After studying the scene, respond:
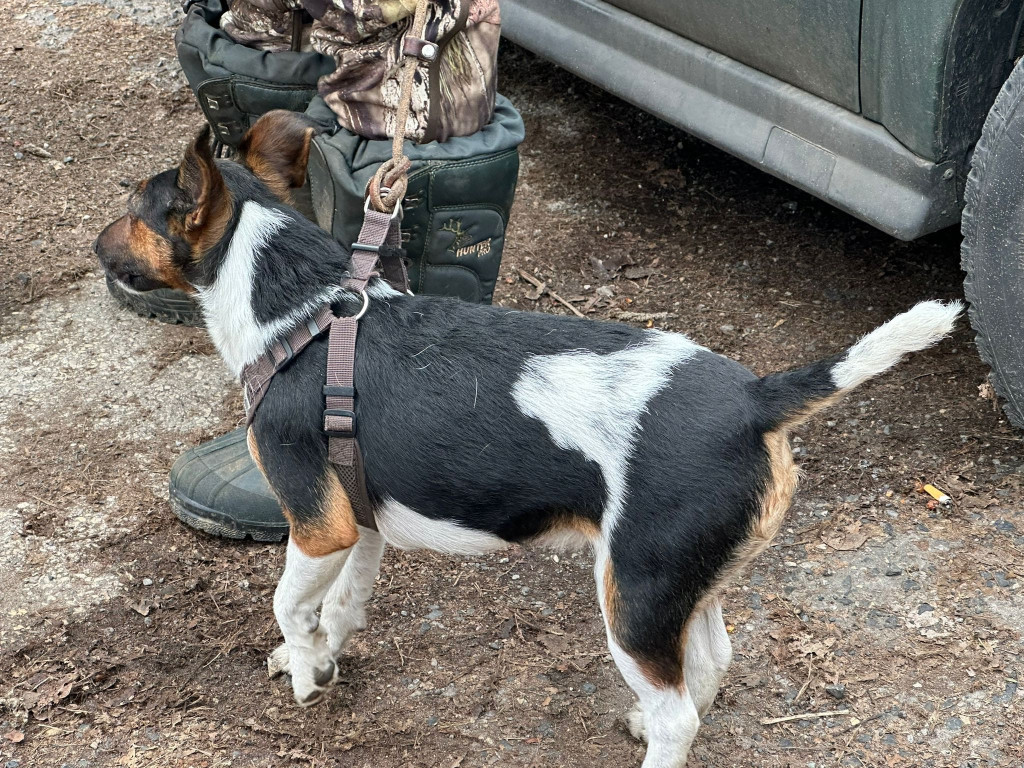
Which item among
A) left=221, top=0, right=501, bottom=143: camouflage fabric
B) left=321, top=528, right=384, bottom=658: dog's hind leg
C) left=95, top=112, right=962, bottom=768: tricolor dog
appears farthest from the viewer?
left=221, top=0, right=501, bottom=143: camouflage fabric

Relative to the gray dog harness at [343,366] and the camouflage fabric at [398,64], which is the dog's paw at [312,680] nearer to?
the gray dog harness at [343,366]

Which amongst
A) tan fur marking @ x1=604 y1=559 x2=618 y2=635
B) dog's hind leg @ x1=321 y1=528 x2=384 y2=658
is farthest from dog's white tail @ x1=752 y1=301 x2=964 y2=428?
dog's hind leg @ x1=321 y1=528 x2=384 y2=658

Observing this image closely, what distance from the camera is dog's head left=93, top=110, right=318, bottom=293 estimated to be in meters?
2.61

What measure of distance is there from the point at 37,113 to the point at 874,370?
528 cm

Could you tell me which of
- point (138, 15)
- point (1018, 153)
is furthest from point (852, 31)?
point (138, 15)

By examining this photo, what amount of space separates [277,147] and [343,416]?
82 centimetres

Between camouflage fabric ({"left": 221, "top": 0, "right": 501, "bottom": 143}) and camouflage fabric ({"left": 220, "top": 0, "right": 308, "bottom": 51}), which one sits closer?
camouflage fabric ({"left": 221, "top": 0, "right": 501, "bottom": 143})

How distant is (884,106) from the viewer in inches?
134

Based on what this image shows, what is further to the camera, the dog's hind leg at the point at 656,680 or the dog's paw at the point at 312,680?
the dog's paw at the point at 312,680

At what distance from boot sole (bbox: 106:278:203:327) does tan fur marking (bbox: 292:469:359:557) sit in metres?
2.07

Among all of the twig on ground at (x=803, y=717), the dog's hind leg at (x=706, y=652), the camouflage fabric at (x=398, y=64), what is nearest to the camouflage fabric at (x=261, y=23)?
the camouflage fabric at (x=398, y=64)

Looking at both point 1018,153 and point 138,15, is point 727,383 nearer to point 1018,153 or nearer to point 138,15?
point 1018,153

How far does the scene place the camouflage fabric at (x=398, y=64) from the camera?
3189 mm

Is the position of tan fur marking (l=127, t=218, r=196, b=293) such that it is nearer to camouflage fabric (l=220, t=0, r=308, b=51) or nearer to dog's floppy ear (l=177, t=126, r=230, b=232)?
dog's floppy ear (l=177, t=126, r=230, b=232)
